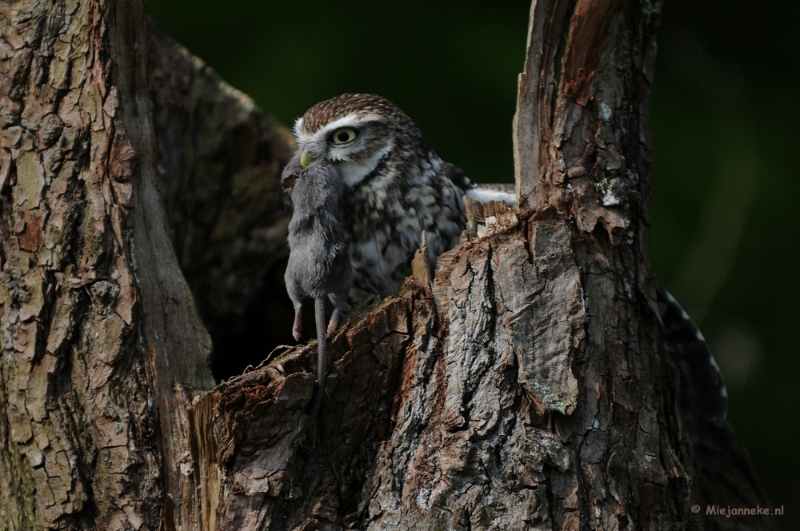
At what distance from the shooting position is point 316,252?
2.41 meters

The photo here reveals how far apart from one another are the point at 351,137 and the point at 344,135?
26 mm

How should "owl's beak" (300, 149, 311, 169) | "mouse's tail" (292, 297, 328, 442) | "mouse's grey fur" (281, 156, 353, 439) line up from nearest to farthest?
"mouse's tail" (292, 297, 328, 442), "mouse's grey fur" (281, 156, 353, 439), "owl's beak" (300, 149, 311, 169)

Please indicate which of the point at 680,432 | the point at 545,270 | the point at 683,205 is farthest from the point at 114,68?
the point at 683,205

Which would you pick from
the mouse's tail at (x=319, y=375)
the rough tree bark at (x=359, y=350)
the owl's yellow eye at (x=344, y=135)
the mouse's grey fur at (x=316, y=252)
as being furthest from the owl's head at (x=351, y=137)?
the mouse's tail at (x=319, y=375)

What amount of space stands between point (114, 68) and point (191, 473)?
1.18m

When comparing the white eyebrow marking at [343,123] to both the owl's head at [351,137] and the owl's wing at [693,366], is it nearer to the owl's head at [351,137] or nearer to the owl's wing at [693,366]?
the owl's head at [351,137]

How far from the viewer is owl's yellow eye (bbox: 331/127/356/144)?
3033 millimetres

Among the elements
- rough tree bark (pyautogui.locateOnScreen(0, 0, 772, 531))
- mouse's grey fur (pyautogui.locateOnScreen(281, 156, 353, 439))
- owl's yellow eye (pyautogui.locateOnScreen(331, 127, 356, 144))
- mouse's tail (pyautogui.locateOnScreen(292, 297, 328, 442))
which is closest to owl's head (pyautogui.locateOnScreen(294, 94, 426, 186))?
owl's yellow eye (pyautogui.locateOnScreen(331, 127, 356, 144))

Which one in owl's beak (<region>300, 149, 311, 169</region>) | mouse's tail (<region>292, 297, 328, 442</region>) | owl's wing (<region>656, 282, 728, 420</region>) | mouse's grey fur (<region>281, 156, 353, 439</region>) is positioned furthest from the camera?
owl's beak (<region>300, 149, 311, 169</region>)

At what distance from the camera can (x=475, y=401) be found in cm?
210

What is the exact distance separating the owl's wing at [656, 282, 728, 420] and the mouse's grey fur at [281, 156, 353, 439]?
1081mm

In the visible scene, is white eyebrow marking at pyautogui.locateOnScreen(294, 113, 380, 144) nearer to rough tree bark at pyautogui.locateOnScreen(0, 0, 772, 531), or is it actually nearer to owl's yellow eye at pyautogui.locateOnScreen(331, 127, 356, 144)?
owl's yellow eye at pyautogui.locateOnScreen(331, 127, 356, 144)

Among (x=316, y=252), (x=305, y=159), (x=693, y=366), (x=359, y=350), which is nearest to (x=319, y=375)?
(x=359, y=350)

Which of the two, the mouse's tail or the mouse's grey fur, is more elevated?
the mouse's grey fur
